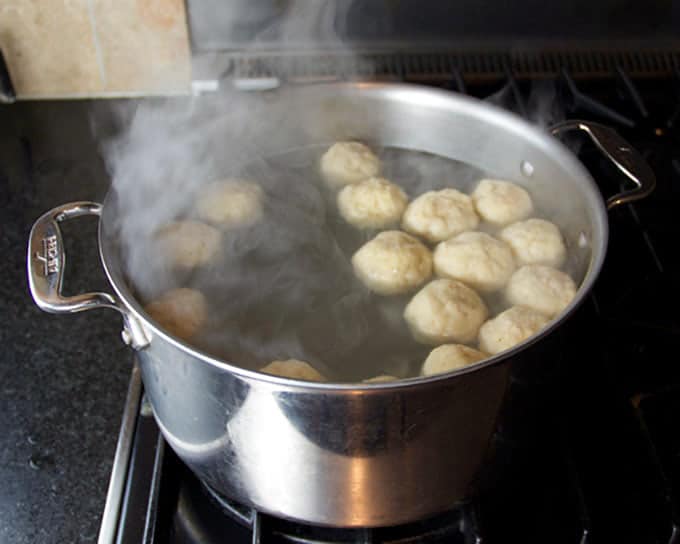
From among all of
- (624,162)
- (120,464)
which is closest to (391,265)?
(624,162)

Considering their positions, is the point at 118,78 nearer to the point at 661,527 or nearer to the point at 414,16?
the point at 414,16

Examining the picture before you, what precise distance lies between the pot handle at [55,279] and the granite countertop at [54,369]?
290mm

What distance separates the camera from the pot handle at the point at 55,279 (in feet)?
2.65

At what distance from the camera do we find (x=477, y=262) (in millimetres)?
1116

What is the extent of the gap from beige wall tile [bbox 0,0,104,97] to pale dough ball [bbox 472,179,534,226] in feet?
2.92

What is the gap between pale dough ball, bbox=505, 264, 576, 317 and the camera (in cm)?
103

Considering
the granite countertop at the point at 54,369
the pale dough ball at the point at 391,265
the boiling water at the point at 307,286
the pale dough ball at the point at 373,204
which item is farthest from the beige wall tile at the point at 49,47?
the pale dough ball at the point at 391,265

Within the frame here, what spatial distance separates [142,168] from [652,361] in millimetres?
822

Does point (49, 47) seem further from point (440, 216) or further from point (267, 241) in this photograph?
point (440, 216)

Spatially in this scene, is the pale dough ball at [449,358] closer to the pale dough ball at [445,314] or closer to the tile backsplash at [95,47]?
the pale dough ball at [445,314]

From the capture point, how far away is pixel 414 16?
1.57 m

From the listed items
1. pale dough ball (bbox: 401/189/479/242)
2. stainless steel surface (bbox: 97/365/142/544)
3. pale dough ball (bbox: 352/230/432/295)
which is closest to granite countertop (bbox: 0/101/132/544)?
stainless steel surface (bbox: 97/365/142/544)

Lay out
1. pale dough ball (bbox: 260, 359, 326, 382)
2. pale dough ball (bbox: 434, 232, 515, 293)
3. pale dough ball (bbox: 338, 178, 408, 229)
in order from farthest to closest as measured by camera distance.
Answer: pale dough ball (bbox: 338, 178, 408, 229), pale dough ball (bbox: 434, 232, 515, 293), pale dough ball (bbox: 260, 359, 326, 382)

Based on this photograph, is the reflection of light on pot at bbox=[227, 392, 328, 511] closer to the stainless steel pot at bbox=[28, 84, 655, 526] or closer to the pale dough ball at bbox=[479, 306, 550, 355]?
the stainless steel pot at bbox=[28, 84, 655, 526]
